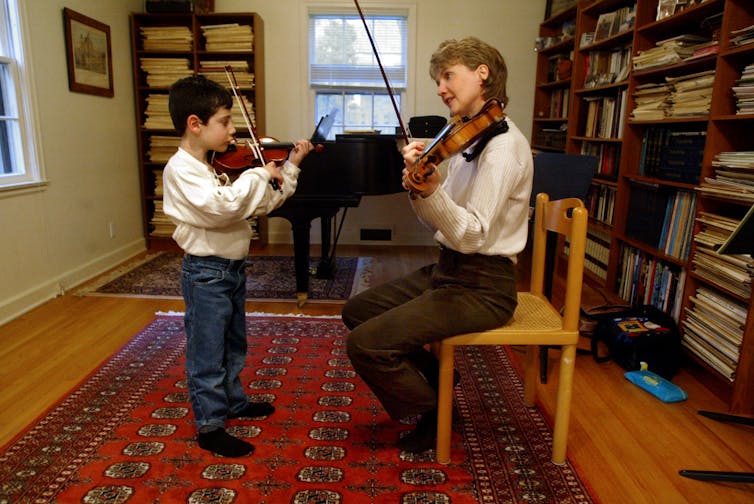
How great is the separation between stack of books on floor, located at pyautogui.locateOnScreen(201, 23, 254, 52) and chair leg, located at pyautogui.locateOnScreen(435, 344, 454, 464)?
3.49 metres

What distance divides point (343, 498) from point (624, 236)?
7.52 ft

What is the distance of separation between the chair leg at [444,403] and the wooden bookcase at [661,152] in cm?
112

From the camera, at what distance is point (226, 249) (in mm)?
1595

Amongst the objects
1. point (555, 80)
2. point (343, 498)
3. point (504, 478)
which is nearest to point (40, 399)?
point (343, 498)

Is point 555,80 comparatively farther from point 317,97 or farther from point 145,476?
point 145,476

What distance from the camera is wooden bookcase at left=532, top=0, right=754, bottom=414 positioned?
2105 millimetres

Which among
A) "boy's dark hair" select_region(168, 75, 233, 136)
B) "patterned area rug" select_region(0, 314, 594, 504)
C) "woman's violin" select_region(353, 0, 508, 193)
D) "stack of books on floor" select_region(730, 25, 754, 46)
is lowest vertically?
"patterned area rug" select_region(0, 314, 594, 504)

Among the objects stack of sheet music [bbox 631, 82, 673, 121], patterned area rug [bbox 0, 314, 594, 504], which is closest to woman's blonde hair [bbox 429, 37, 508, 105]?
patterned area rug [bbox 0, 314, 594, 504]

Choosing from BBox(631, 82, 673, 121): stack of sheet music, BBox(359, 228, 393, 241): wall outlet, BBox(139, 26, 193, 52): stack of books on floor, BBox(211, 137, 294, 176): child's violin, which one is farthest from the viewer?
BBox(359, 228, 393, 241): wall outlet

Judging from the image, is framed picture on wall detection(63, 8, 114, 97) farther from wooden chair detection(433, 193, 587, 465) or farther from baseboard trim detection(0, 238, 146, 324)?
wooden chair detection(433, 193, 587, 465)

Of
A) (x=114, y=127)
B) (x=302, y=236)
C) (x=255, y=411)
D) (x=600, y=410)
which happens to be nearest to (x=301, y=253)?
(x=302, y=236)

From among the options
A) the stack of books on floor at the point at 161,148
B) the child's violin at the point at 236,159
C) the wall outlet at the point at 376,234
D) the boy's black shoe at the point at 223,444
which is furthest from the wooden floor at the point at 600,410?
the wall outlet at the point at 376,234

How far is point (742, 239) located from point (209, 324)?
149 cm

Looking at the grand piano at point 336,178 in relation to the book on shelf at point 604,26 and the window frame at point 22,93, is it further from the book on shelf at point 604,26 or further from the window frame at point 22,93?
the book on shelf at point 604,26
